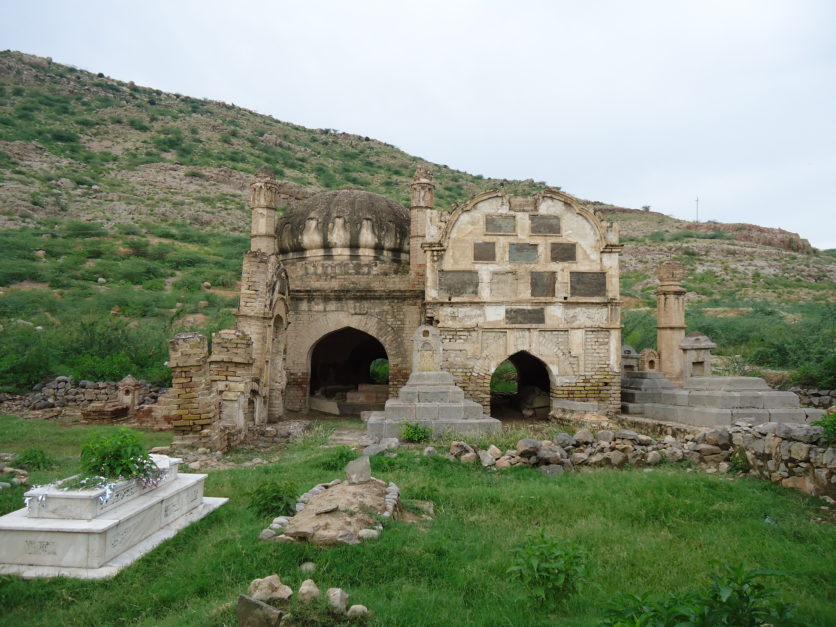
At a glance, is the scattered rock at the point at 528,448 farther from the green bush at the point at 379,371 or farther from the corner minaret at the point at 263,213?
the green bush at the point at 379,371

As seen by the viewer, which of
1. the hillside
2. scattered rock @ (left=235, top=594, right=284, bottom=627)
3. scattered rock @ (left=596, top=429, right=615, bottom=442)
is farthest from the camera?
the hillside

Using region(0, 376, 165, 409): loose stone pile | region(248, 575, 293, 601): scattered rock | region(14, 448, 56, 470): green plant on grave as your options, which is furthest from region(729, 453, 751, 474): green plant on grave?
region(0, 376, 165, 409): loose stone pile

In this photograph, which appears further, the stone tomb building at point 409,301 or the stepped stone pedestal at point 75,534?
the stone tomb building at point 409,301

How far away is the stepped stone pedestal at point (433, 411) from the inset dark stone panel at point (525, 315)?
3.34 metres

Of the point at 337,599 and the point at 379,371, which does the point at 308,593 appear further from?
the point at 379,371

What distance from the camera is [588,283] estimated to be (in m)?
15.2

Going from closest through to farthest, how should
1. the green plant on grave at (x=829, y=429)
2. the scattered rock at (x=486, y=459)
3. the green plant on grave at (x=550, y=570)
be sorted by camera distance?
the green plant on grave at (x=550, y=570), the green plant on grave at (x=829, y=429), the scattered rock at (x=486, y=459)

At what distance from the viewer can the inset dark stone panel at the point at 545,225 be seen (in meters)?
15.3

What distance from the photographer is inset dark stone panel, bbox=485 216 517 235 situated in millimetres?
15197

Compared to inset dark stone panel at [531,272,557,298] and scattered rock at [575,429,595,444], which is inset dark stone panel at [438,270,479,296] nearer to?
inset dark stone panel at [531,272,557,298]

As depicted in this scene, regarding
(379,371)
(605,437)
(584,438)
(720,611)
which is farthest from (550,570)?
(379,371)

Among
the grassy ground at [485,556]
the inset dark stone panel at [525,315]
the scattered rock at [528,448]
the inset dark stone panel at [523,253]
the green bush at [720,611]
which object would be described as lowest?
the grassy ground at [485,556]

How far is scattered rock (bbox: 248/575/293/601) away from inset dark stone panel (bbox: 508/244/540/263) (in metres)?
12.3

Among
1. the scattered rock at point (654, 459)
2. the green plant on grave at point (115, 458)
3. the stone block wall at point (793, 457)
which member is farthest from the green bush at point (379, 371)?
the green plant on grave at point (115, 458)
